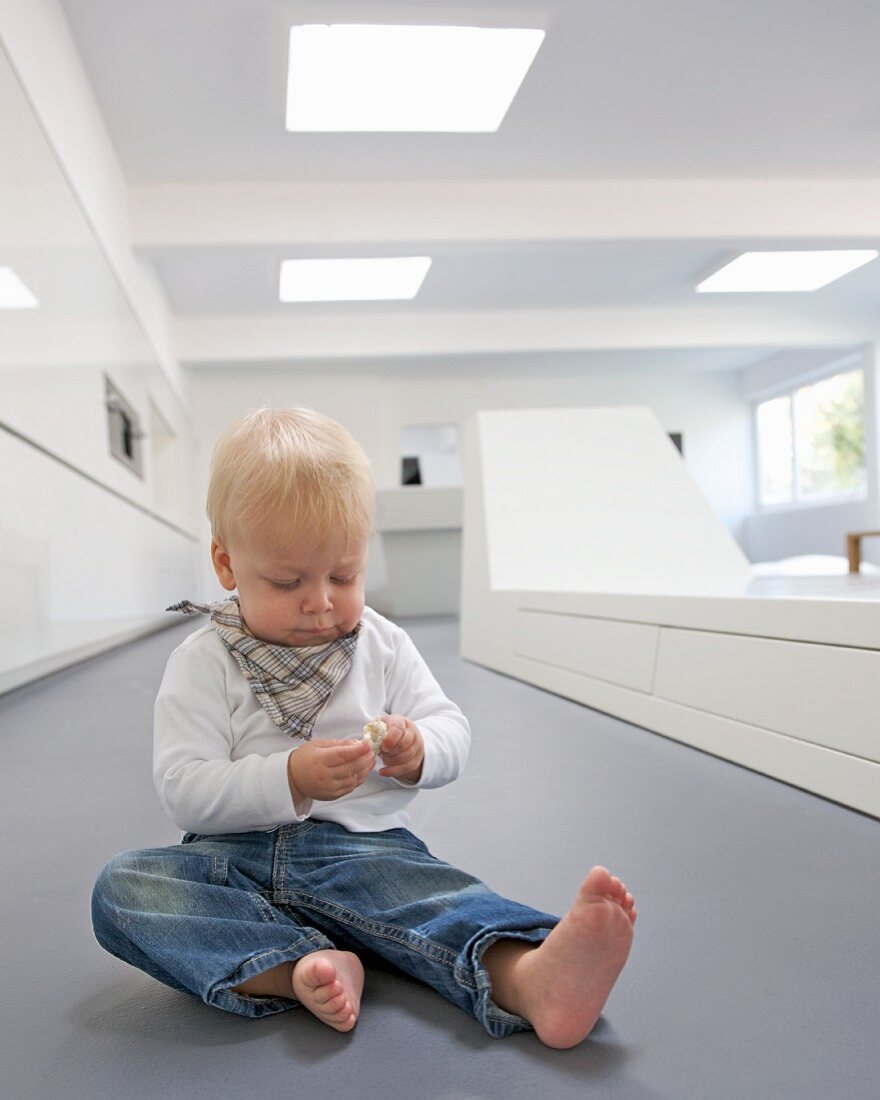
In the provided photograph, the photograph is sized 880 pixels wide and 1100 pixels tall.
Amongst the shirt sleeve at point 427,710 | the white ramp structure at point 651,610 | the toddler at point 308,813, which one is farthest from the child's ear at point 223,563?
the white ramp structure at point 651,610

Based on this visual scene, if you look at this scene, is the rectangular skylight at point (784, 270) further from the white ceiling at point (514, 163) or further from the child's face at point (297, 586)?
the child's face at point (297, 586)

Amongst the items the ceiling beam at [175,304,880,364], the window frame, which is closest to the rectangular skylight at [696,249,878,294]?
the ceiling beam at [175,304,880,364]

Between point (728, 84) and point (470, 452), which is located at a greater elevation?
point (728, 84)

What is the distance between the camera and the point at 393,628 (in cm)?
99

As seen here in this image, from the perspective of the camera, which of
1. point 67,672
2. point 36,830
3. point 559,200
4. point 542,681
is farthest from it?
point 559,200

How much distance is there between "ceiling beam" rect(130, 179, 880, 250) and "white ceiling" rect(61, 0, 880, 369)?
1 centimetres

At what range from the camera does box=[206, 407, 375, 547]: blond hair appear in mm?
835

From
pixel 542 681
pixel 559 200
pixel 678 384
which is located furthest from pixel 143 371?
pixel 678 384

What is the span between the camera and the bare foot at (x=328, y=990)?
0.70 meters

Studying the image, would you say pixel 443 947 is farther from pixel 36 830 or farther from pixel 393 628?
pixel 36 830

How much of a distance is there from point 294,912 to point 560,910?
0.26 m

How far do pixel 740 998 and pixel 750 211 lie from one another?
21.9ft

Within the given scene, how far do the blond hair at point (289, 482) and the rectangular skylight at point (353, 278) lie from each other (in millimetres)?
6637

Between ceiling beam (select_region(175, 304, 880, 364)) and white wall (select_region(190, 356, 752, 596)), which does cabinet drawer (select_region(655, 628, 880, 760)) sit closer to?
ceiling beam (select_region(175, 304, 880, 364))
